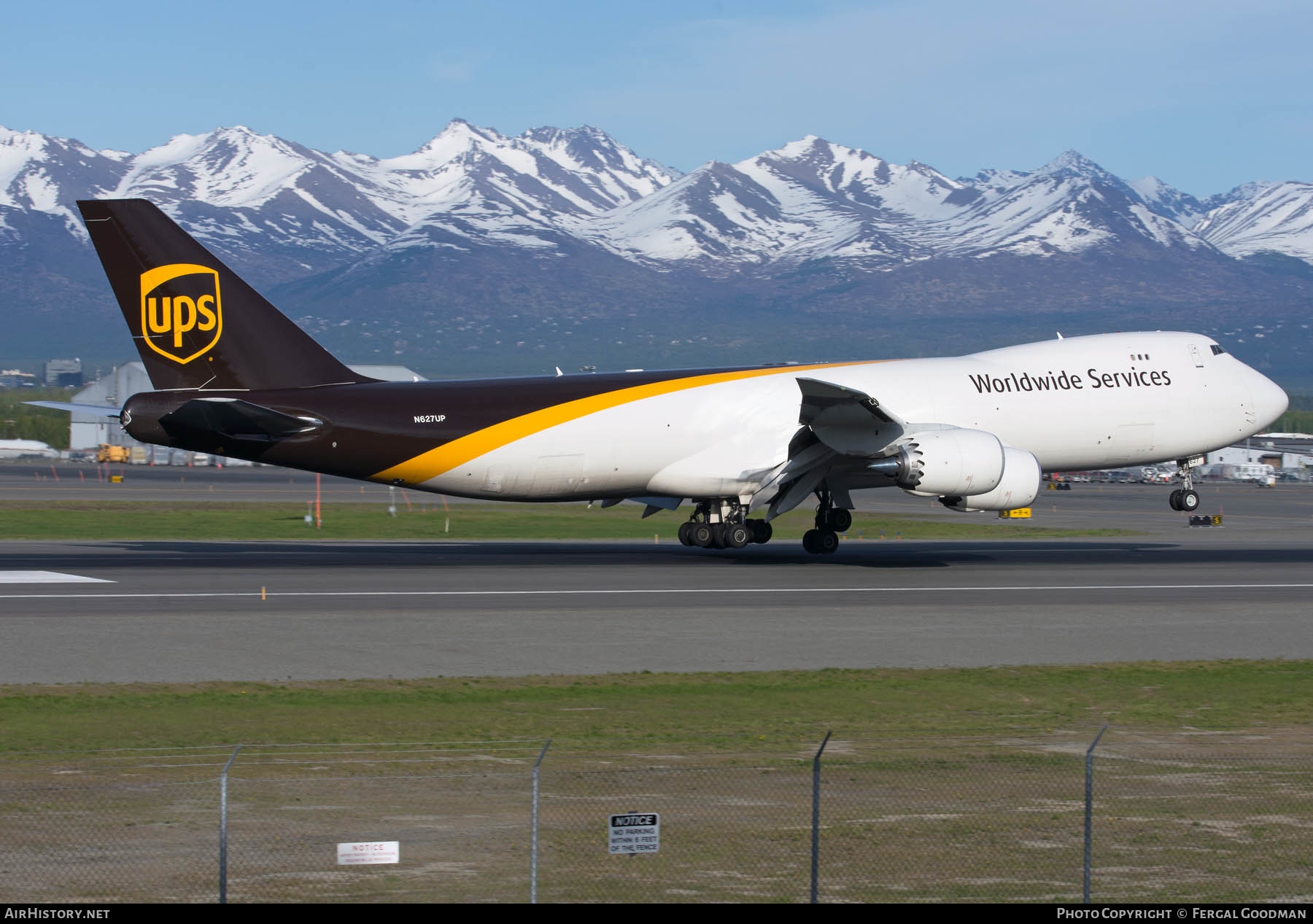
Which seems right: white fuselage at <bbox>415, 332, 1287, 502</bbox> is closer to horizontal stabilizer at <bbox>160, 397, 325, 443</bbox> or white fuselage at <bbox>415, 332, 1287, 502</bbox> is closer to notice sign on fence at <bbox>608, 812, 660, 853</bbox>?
horizontal stabilizer at <bbox>160, 397, 325, 443</bbox>

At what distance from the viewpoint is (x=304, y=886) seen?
1139cm

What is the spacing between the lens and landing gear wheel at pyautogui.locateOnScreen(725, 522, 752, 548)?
41.4m

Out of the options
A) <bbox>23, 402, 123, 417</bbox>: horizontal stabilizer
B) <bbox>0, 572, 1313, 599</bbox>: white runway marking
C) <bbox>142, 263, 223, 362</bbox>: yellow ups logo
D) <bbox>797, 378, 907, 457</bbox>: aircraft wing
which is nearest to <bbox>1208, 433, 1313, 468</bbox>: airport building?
<bbox>797, 378, 907, 457</bbox>: aircraft wing

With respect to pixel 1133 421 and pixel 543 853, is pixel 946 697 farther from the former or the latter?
pixel 1133 421

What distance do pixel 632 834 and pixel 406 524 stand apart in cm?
5126

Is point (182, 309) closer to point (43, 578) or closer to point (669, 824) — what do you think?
point (43, 578)

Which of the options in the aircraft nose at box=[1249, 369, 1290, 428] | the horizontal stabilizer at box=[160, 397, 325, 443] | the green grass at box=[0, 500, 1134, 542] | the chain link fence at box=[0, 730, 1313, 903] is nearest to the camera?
the chain link fence at box=[0, 730, 1313, 903]

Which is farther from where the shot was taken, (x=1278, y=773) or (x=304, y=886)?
(x=1278, y=773)

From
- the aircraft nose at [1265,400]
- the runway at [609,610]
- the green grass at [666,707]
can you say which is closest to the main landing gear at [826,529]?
the runway at [609,610]

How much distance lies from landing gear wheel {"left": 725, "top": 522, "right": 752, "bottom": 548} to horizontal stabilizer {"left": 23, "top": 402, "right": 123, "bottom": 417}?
1669cm

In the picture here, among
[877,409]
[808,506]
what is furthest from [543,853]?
[808,506]

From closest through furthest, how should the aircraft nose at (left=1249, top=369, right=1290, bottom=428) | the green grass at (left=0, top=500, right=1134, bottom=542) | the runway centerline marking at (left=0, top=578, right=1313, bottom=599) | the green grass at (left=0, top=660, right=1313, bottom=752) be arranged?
the green grass at (left=0, top=660, right=1313, bottom=752), the runway centerline marking at (left=0, top=578, right=1313, bottom=599), the aircraft nose at (left=1249, top=369, right=1290, bottom=428), the green grass at (left=0, top=500, right=1134, bottom=542)
